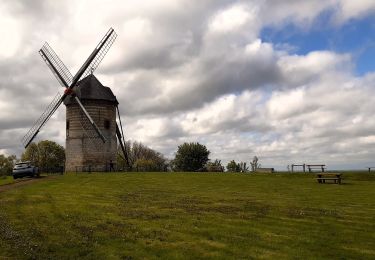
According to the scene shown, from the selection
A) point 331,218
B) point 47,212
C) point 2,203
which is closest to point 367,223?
point 331,218

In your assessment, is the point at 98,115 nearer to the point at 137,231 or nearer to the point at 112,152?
the point at 112,152

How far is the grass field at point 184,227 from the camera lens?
1371cm

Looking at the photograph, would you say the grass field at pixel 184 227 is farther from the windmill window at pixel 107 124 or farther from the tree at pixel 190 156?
the tree at pixel 190 156

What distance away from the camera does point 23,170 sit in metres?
46.2

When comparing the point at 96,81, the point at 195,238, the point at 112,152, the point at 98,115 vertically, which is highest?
the point at 96,81

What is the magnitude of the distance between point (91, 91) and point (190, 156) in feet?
122

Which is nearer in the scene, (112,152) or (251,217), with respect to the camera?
(251,217)

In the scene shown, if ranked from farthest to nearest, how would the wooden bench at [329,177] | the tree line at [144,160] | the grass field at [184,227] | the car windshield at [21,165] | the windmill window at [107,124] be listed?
the tree line at [144,160]
the windmill window at [107,124]
the car windshield at [21,165]
the wooden bench at [329,177]
the grass field at [184,227]

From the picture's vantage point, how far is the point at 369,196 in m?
29.5

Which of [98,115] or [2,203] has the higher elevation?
[98,115]

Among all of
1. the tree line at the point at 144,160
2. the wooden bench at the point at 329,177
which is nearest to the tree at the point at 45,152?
the tree line at the point at 144,160

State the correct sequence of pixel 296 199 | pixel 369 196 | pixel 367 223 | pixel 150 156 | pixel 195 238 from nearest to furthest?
pixel 195 238
pixel 367 223
pixel 296 199
pixel 369 196
pixel 150 156

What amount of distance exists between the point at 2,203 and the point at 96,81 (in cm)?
3970

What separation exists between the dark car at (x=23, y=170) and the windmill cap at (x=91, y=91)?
14922mm
